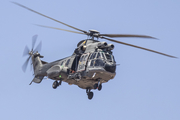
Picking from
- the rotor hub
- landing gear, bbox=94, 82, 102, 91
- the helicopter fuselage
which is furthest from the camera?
the rotor hub

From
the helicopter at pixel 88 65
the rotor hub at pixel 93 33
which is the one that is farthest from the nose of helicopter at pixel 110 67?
the rotor hub at pixel 93 33

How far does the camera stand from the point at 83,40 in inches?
1293

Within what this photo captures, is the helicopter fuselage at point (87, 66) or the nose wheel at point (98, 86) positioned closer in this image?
the helicopter fuselage at point (87, 66)

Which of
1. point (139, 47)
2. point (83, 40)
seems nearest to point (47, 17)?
point (83, 40)

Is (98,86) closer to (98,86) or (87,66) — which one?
(98,86)

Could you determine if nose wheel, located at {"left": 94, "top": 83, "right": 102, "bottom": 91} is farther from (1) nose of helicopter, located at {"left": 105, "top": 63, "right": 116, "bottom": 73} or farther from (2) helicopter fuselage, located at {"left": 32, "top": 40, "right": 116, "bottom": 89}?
(1) nose of helicopter, located at {"left": 105, "top": 63, "right": 116, "bottom": 73}

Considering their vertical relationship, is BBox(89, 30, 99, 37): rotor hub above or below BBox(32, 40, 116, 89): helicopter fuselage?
above

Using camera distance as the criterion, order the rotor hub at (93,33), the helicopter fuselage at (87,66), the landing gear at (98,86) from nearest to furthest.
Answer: the helicopter fuselage at (87,66) < the landing gear at (98,86) < the rotor hub at (93,33)

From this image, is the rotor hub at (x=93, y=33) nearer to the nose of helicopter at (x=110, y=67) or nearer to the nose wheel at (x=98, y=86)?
the nose of helicopter at (x=110, y=67)

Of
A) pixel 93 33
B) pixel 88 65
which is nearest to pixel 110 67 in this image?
pixel 88 65

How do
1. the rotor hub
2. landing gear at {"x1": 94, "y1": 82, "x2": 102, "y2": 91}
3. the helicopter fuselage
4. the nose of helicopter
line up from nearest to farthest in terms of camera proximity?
the nose of helicopter, the helicopter fuselage, landing gear at {"x1": 94, "y1": 82, "x2": 102, "y2": 91}, the rotor hub

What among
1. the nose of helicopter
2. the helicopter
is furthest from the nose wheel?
the nose of helicopter

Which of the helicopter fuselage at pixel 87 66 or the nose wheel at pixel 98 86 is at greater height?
the helicopter fuselage at pixel 87 66

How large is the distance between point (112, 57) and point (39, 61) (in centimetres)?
946
